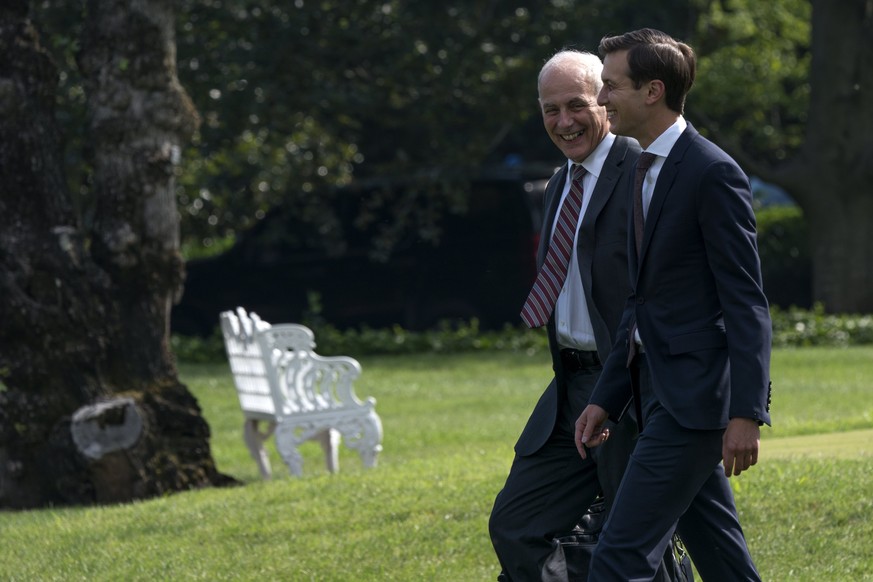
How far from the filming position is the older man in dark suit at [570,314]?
14.9ft

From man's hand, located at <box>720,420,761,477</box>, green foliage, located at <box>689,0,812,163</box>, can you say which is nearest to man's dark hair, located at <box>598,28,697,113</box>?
man's hand, located at <box>720,420,761,477</box>

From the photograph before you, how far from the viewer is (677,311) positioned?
13.3ft

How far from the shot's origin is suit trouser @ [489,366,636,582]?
452 centimetres

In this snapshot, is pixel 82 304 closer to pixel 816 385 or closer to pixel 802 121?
pixel 816 385

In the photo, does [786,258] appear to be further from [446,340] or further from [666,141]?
[666,141]

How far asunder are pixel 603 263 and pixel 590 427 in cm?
54

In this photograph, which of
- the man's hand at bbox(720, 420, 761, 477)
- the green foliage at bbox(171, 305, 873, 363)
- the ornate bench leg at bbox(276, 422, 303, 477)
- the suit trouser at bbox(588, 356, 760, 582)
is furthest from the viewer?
the green foliage at bbox(171, 305, 873, 363)

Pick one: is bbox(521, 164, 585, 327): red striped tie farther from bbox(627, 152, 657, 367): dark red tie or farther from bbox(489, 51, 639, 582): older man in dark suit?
bbox(627, 152, 657, 367): dark red tie

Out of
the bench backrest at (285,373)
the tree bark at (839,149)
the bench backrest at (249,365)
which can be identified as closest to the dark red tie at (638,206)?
the bench backrest at (285,373)

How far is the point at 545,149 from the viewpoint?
92.0 ft

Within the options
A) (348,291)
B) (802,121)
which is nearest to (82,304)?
(348,291)

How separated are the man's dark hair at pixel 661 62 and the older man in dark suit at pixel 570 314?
0.50m

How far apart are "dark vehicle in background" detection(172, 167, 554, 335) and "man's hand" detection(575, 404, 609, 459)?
1415cm

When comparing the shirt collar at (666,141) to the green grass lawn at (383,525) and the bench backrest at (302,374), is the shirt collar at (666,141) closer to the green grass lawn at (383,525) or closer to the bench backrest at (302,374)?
the green grass lawn at (383,525)
